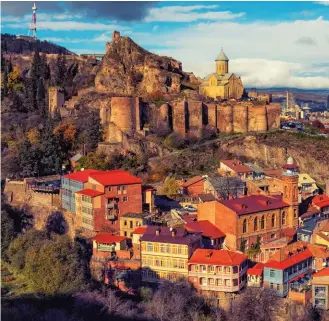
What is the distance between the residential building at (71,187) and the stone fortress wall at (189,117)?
27.5 feet

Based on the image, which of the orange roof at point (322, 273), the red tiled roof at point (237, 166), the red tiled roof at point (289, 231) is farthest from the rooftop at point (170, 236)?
the red tiled roof at point (237, 166)

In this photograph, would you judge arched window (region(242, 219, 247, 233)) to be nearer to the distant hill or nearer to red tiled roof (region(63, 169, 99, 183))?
red tiled roof (region(63, 169, 99, 183))

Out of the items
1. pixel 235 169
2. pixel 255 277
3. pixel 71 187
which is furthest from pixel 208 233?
pixel 235 169

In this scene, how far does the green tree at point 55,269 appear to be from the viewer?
1141 inches

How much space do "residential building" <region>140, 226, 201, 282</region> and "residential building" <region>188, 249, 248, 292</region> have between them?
17.5 inches

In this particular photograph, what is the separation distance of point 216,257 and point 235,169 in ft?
44.9

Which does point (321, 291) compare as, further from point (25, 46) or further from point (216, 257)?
point (25, 46)

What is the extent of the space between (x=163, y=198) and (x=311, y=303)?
13555 mm

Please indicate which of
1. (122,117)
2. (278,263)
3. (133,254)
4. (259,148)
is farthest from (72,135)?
(278,263)

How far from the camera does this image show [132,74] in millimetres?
52812

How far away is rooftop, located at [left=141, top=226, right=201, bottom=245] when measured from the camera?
28562mm

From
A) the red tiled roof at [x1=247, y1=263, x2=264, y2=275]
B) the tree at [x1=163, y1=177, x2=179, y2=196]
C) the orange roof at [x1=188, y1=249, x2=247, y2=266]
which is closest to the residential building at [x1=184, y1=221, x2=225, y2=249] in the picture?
the orange roof at [x1=188, y1=249, x2=247, y2=266]

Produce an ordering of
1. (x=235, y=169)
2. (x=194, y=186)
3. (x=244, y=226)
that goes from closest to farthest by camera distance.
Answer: (x=244, y=226), (x=194, y=186), (x=235, y=169)

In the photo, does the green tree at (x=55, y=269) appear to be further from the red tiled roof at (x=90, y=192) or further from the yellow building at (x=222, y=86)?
the yellow building at (x=222, y=86)
